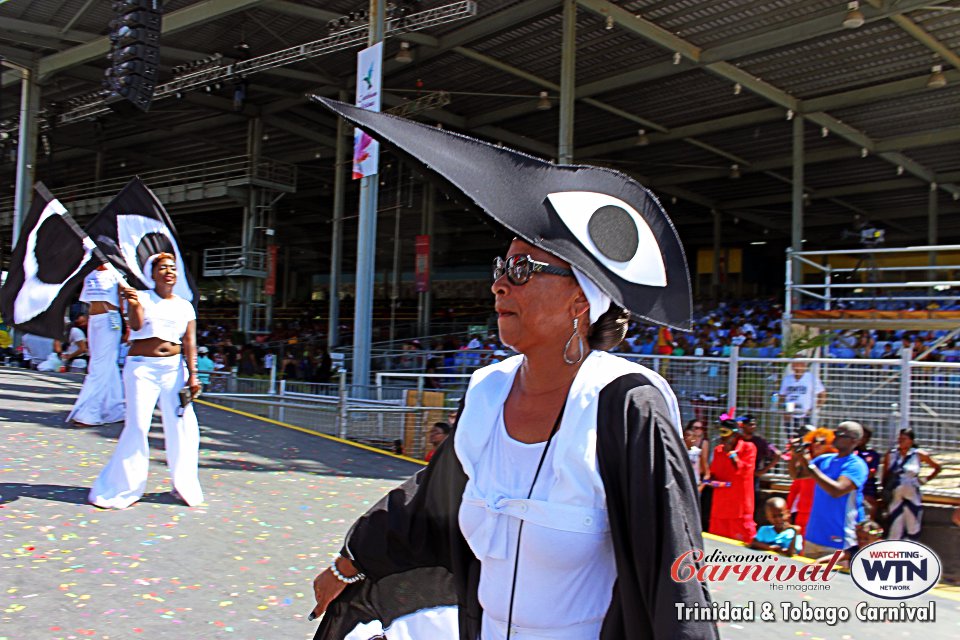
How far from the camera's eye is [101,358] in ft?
31.9

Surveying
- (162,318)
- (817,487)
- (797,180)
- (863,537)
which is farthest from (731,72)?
(162,318)

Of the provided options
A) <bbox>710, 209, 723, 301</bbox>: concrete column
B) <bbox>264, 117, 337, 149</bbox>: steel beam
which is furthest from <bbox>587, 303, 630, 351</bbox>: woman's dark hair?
<bbox>710, 209, 723, 301</bbox>: concrete column

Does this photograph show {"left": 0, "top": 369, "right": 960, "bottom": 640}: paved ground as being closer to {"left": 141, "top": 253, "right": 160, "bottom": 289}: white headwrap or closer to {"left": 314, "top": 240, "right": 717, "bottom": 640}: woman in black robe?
{"left": 141, "top": 253, "right": 160, "bottom": 289}: white headwrap

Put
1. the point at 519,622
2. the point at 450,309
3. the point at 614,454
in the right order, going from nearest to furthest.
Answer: the point at 614,454 < the point at 519,622 < the point at 450,309

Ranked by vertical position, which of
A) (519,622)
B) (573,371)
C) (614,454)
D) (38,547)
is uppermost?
(573,371)

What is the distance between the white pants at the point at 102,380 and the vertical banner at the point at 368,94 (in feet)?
21.0

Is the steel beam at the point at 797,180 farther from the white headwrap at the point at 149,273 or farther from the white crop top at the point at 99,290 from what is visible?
the white headwrap at the point at 149,273

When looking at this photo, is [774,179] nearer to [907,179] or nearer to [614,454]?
[907,179]

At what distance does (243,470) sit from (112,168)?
108 feet

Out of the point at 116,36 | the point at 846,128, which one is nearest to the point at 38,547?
the point at 116,36

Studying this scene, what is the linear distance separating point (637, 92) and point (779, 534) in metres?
17.3

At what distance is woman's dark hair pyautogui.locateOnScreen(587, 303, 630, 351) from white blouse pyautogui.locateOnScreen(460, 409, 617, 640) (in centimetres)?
32

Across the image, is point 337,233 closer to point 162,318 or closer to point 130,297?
point 162,318

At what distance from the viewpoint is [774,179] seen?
2992cm
